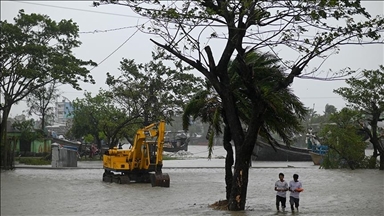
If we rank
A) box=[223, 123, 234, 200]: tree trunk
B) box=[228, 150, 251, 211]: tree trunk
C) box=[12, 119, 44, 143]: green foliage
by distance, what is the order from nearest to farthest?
1. box=[228, 150, 251, 211]: tree trunk
2. box=[223, 123, 234, 200]: tree trunk
3. box=[12, 119, 44, 143]: green foliage

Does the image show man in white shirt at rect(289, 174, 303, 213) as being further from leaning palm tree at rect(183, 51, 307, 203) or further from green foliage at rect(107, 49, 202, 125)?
green foliage at rect(107, 49, 202, 125)

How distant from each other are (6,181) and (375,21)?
9.79 meters

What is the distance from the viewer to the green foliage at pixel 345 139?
37.6m

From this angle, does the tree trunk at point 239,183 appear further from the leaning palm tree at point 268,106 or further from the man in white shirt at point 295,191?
the man in white shirt at point 295,191

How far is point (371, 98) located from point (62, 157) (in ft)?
71.0

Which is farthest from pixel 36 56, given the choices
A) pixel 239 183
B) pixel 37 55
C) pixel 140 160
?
pixel 239 183

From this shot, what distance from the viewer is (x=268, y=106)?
54.5 ft

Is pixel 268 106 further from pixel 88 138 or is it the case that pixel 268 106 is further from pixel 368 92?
pixel 88 138

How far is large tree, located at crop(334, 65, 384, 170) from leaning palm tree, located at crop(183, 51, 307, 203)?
19691 millimetres

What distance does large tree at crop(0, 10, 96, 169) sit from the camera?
109ft

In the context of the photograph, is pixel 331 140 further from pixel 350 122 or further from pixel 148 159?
pixel 148 159

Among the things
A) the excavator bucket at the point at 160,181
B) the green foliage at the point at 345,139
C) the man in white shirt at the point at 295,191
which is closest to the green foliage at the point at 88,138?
the green foliage at the point at 345,139

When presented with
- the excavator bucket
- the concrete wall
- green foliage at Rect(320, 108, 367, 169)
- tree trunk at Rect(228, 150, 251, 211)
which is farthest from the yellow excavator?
green foliage at Rect(320, 108, 367, 169)

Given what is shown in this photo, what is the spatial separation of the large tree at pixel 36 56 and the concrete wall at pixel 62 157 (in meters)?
5.75
